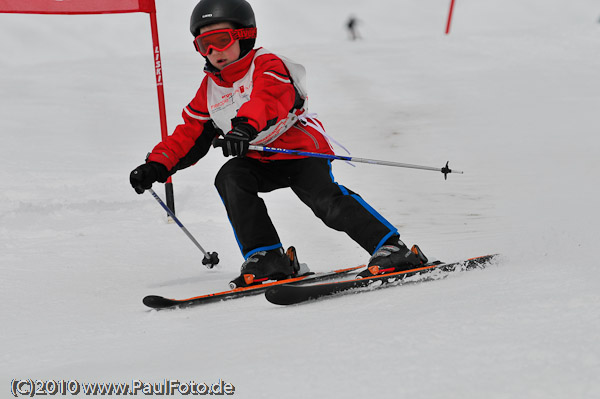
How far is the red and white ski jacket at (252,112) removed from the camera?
329cm

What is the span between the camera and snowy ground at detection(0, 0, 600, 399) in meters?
1.66

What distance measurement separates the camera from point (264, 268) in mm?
3322

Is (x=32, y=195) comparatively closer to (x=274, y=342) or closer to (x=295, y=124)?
(x=295, y=124)

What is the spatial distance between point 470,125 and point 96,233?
16.6ft

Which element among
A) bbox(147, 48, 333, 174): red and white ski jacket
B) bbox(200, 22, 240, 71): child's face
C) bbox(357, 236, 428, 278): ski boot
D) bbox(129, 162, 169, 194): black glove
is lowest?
bbox(357, 236, 428, 278): ski boot

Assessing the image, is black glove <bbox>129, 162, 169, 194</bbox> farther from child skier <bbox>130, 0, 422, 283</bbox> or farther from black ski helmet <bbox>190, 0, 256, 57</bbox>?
black ski helmet <bbox>190, 0, 256, 57</bbox>

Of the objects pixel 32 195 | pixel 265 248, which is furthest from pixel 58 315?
pixel 32 195

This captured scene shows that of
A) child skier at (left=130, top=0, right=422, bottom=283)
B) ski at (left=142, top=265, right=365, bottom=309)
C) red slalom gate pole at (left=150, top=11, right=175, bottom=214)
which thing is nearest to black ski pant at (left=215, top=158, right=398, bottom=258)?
child skier at (left=130, top=0, right=422, bottom=283)

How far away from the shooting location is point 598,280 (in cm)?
212

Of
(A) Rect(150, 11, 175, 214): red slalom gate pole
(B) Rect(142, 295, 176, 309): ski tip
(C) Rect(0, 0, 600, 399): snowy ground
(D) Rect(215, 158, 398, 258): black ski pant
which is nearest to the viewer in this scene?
(C) Rect(0, 0, 600, 399): snowy ground

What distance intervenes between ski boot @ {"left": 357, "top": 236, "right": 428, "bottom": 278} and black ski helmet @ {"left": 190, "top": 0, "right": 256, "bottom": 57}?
1206 mm

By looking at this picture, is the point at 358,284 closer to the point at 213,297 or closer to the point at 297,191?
the point at 213,297

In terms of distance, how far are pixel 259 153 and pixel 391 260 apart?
2.91 feet

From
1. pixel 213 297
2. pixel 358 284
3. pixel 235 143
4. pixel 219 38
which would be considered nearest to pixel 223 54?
pixel 219 38
